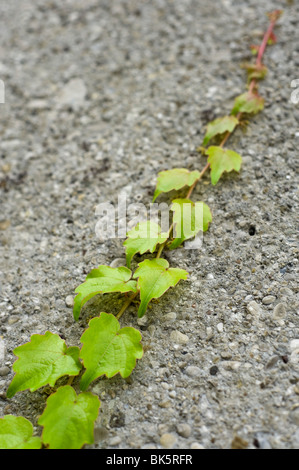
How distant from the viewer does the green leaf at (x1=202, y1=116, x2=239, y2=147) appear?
1.48 meters

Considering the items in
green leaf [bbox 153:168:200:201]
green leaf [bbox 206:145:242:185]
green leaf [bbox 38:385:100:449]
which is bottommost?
green leaf [bbox 38:385:100:449]

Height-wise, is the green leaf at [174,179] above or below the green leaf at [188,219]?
above

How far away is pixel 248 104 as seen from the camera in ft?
5.03

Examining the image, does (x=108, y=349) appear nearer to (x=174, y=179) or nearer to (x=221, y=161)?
→ (x=174, y=179)

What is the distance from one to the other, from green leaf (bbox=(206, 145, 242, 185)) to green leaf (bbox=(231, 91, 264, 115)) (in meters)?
0.22

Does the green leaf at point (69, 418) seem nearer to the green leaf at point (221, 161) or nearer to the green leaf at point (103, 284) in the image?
the green leaf at point (103, 284)

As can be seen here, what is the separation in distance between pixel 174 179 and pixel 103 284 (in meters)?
0.44

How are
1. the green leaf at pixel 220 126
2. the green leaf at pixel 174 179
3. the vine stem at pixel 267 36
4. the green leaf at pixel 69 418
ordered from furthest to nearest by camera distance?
the vine stem at pixel 267 36
the green leaf at pixel 220 126
the green leaf at pixel 174 179
the green leaf at pixel 69 418

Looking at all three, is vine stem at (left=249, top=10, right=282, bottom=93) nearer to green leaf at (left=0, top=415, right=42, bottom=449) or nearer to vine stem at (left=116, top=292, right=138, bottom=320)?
vine stem at (left=116, top=292, right=138, bottom=320)

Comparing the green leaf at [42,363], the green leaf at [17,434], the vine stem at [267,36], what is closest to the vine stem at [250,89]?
the vine stem at [267,36]

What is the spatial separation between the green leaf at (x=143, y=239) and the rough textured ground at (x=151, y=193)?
0.27 feet

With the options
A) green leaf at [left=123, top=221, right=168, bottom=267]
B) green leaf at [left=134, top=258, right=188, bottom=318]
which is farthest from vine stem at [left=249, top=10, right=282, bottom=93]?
green leaf at [left=134, top=258, right=188, bottom=318]

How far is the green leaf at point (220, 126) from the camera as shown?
1482mm
